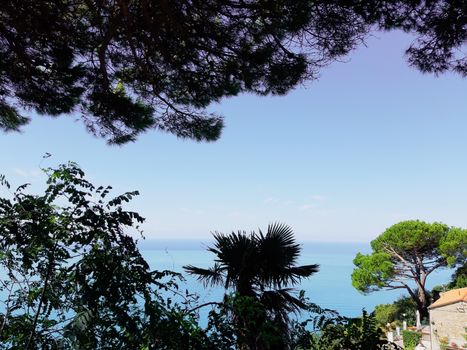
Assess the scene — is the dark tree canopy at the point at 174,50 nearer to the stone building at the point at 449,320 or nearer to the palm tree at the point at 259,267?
the palm tree at the point at 259,267

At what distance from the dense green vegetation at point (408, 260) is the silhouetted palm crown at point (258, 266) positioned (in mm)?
21271

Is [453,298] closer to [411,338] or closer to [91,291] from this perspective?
[411,338]

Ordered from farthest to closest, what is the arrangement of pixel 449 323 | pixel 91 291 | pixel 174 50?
1. pixel 449 323
2. pixel 174 50
3. pixel 91 291

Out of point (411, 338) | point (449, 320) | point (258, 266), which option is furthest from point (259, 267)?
point (449, 320)

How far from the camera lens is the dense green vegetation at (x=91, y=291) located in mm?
1728

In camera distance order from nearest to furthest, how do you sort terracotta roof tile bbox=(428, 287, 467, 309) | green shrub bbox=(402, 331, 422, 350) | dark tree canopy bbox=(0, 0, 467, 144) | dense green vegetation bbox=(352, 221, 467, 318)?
1. dark tree canopy bbox=(0, 0, 467, 144)
2. terracotta roof tile bbox=(428, 287, 467, 309)
3. green shrub bbox=(402, 331, 422, 350)
4. dense green vegetation bbox=(352, 221, 467, 318)

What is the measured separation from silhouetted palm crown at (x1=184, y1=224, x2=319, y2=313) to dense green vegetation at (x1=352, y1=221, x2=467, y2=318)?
69.8ft

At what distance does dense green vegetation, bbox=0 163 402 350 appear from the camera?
68.0 inches

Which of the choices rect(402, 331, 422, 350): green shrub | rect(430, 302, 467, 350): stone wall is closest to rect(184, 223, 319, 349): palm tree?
rect(430, 302, 467, 350): stone wall

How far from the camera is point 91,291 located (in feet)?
5.61

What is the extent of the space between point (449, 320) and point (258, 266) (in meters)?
18.6

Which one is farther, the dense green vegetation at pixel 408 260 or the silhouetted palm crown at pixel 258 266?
the dense green vegetation at pixel 408 260

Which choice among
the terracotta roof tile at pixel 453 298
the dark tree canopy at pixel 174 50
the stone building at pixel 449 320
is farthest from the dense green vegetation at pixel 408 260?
the dark tree canopy at pixel 174 50

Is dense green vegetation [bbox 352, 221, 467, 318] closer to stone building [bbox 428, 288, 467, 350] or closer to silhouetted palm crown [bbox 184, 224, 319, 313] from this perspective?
stone building [bbox 428, 288, 467, 350]
